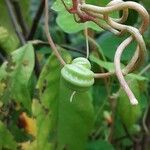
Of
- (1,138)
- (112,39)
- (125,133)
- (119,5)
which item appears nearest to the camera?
(119,5)

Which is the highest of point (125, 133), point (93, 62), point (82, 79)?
point (82, 79)

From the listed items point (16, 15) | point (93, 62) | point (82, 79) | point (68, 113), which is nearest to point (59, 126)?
point (68, 113)

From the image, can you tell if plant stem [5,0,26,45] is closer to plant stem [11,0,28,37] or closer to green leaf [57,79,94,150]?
plant stem [11,0,28,37]

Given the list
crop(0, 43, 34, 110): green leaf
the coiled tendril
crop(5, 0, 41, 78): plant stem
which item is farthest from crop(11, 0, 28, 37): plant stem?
the coiled tendril

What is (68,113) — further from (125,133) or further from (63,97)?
(125,133)

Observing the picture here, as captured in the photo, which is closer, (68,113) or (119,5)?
(119,5)

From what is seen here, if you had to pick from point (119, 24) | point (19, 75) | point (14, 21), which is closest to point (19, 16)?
point (14, 21)
